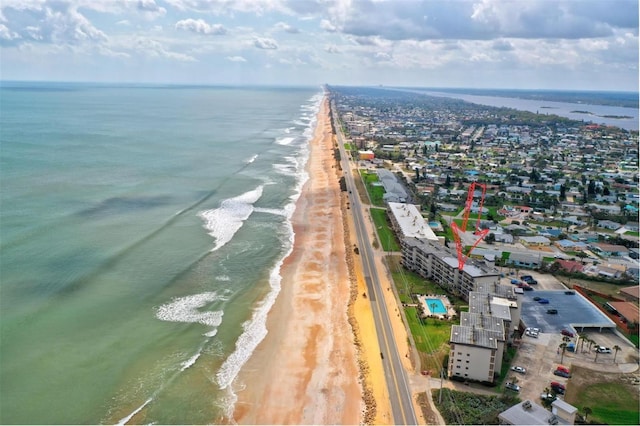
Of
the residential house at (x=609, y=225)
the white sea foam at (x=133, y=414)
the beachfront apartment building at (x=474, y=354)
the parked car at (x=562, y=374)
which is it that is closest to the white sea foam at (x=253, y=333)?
the white sea foam at (x=133, y=414)

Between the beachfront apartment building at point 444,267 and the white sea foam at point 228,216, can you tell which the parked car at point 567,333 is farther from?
the white sea foam at point 228,216

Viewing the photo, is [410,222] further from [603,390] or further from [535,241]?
[603,390]

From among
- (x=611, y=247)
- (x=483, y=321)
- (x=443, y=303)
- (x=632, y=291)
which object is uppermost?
(x=611, y=247)

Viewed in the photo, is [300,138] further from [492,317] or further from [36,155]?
[492,317]

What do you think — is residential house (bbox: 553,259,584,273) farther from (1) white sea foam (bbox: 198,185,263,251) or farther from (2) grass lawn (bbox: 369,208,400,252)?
(1) white sea foam (bbox: 198,185,263,251)

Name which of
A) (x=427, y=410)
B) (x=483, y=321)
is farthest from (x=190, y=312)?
(x=483, y=321)

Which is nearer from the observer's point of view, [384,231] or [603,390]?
[603,390]
